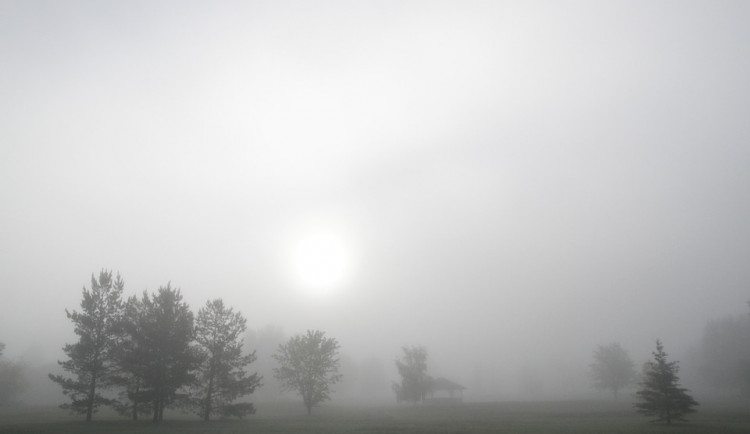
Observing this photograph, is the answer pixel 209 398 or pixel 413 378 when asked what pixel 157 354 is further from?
pixel 413 378

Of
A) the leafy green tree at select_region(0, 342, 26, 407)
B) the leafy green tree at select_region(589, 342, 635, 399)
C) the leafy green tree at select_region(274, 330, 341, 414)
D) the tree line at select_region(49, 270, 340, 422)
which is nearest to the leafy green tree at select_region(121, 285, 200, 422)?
the tree line at select_region(49, 270, 340, 422)

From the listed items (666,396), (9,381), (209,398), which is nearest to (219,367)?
(209,398)

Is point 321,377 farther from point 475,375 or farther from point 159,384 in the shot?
point 475,375

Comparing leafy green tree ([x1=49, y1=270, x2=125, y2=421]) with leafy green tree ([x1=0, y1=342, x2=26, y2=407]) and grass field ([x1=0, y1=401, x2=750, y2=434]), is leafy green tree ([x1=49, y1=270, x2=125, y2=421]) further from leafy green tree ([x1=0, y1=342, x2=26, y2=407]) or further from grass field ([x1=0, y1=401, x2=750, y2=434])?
leafy green tree ([x1=0, y1=342, x2=26, y2=407])

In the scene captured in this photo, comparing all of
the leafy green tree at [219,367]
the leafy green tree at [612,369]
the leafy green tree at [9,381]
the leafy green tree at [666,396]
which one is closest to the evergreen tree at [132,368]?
the leafy green tree at [219,367]

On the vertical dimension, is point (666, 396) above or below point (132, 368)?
below

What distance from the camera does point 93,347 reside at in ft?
133

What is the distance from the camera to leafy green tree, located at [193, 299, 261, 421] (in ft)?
146

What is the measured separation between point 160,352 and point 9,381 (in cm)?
5991

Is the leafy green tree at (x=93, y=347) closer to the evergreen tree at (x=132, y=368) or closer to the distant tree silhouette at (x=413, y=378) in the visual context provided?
the evergreen tree at (x=132, y=368)

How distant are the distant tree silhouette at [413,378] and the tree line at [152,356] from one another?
157 ft

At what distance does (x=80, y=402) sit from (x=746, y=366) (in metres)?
104

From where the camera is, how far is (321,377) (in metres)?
57.7

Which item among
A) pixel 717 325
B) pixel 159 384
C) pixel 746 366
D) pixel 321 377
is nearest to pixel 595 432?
pixel 321 377
